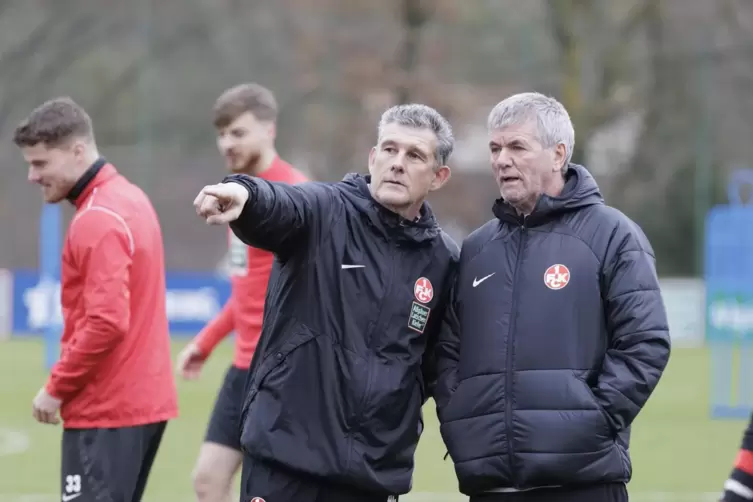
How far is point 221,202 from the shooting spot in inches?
162

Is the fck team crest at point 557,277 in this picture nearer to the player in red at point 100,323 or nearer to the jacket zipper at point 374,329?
the jacket zipper at point 374,329

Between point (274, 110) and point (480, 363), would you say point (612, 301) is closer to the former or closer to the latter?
point (480, 363)

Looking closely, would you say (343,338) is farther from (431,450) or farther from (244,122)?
(431,450)

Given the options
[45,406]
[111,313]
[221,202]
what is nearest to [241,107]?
[111,313]

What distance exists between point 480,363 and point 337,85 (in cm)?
2841

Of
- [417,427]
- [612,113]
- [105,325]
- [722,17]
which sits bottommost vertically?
[417,427]

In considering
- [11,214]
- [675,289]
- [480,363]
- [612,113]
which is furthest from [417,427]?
[612,113]

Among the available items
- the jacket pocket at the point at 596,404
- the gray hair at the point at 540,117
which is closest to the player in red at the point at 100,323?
the gray hair at the point at 540,117

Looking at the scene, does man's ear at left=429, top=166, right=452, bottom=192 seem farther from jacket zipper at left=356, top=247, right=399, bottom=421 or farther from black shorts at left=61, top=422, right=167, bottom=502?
black shorts at left=61, top=422, right=167, bottom=502

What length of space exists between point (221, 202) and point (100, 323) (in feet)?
5.12

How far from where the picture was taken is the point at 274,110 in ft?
23.2

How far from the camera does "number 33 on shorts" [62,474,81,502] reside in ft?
18.4

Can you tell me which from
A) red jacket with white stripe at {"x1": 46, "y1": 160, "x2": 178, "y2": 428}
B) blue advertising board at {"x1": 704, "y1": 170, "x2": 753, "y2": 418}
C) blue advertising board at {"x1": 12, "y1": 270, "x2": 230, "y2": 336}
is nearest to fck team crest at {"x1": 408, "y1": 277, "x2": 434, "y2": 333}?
red jacket with white stripe at {"x1": 46, "y1": 160, "x2": 178, "y2": 428}

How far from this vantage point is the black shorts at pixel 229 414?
6.86 meters
